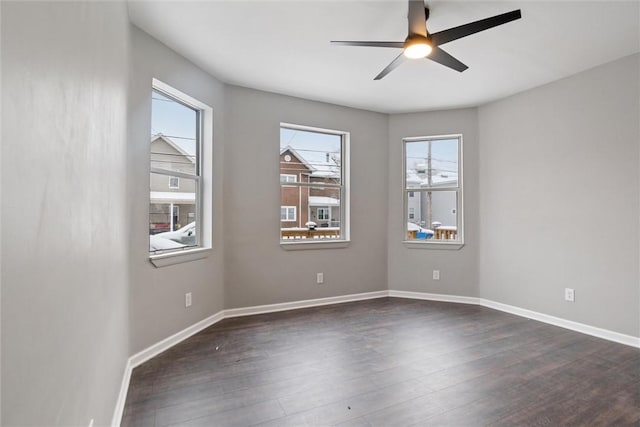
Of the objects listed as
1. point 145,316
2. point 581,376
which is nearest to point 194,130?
point 145,316

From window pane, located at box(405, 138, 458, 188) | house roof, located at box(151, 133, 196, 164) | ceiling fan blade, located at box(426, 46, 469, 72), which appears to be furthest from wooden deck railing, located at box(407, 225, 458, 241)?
house roof, located at box(151, 133, 196, 164)

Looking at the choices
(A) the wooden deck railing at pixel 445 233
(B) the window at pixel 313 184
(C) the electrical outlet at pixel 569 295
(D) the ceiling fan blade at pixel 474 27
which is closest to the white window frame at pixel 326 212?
(B) the window at pixel 313 184

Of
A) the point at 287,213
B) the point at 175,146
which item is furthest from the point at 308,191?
the point at 175,146

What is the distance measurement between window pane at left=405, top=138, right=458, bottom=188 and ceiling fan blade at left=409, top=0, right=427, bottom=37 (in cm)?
268

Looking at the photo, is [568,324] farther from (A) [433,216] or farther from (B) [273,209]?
(B) [273,209]

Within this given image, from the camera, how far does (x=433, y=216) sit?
4703mm

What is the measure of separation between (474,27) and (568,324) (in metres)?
3.21

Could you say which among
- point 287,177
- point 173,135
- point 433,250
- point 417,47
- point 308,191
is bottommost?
point 433,250

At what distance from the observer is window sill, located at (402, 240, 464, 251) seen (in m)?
4.52

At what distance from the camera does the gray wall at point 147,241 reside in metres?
2.54

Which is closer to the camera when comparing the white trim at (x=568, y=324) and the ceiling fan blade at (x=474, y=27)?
the ceiling fan blade at (x=474, y=27)

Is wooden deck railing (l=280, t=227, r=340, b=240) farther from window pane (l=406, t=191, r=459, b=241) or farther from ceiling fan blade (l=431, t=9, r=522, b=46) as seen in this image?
ceiling fan blade (l=431, t=9, r=522, b=46)

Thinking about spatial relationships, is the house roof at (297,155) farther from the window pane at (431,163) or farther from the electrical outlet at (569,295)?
the electrical outlet at (569,295)

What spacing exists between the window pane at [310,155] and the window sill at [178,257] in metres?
1.42
